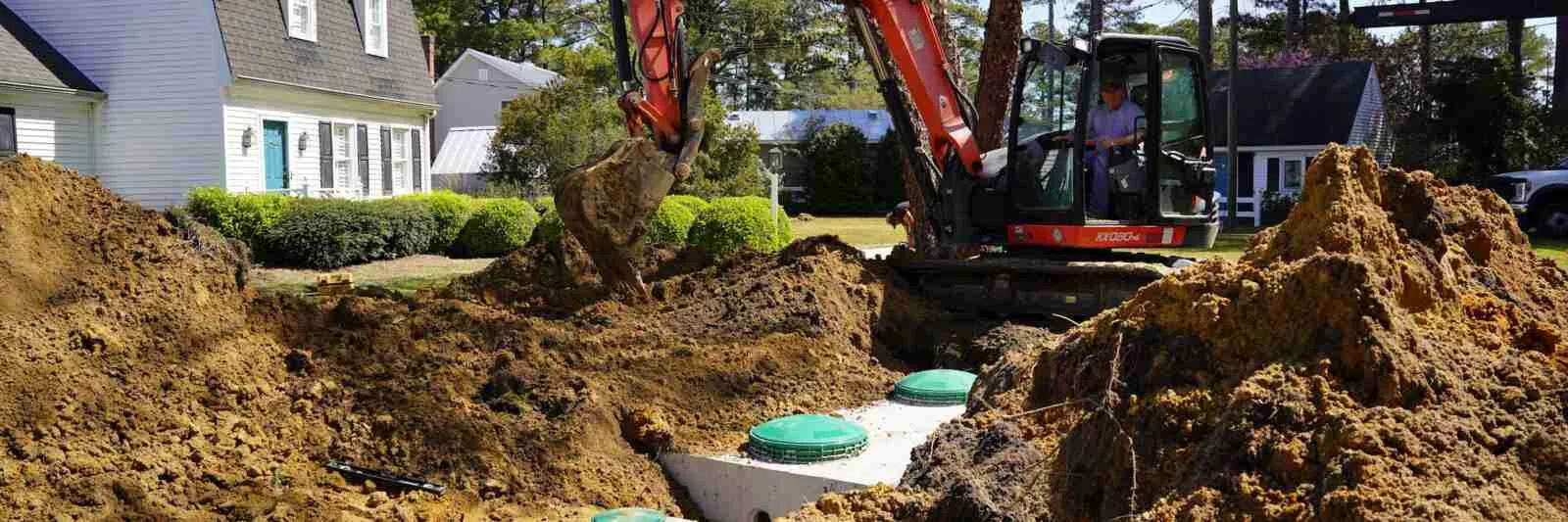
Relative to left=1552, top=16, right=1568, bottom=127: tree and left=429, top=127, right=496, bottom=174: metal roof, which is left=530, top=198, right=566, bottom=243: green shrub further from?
left=1552, top=16, right=1568, bottom=127: tree

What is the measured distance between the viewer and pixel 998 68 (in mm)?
14633

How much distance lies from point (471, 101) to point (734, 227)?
26657 millimetres

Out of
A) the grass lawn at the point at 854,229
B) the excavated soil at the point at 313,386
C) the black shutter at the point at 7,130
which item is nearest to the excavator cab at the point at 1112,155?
the excavated soil at the point at 313,386

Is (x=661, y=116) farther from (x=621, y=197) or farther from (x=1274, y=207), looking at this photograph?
(x=1274, y=207)

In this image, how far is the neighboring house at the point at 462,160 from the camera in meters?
38.6

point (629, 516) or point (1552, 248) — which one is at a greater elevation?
point (1552, 248)

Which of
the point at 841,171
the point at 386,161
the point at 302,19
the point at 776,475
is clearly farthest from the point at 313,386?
the point at 841,171

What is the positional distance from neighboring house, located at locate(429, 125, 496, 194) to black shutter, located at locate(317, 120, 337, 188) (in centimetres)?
1376

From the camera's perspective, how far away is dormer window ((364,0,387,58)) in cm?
2483

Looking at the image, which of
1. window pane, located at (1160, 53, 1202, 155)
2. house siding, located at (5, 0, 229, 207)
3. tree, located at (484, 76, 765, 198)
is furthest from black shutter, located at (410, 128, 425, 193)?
window pane, located at (1160, 53, 1202, 155)

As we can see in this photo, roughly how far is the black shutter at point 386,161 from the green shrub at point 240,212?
6.40m

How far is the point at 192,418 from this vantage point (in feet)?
19.3

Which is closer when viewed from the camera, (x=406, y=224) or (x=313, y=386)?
(x=313, y=386)

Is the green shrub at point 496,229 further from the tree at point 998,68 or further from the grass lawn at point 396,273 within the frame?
the tree at point 998,68
